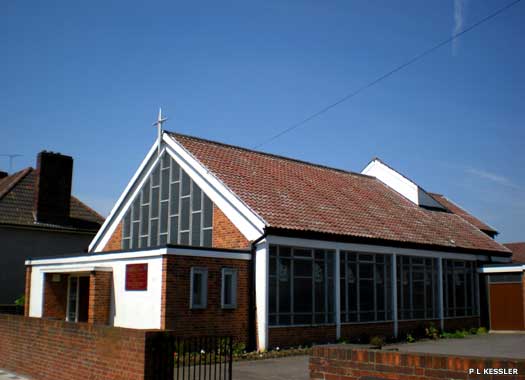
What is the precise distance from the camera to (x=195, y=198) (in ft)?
68.8

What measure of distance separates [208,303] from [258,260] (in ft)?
6.82

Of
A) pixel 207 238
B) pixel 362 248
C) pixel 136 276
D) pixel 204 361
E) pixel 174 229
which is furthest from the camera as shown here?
pixel 174 229

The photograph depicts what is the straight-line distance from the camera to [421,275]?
79.2 feet

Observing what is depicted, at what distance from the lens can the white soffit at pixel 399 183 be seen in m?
31.1

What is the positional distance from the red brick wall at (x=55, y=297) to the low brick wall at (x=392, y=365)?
621 inches

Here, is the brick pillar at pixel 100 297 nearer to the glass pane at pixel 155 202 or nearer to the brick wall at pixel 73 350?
the brick wall at pixel 73 350

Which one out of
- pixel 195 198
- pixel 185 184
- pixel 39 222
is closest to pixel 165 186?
pixel 185 184

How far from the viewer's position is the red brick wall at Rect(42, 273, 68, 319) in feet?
69.6

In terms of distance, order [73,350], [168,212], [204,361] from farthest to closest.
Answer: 1. [168,212]
2. [204,361]
3. [73,350]

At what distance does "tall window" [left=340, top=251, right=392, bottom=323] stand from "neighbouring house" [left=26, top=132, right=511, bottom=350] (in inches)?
1.7

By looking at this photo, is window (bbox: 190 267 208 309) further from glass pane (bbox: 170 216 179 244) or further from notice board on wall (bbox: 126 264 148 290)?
glass pane (bbox: 170 216 179 244)

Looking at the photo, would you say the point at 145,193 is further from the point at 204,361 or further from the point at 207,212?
the point at 204,361

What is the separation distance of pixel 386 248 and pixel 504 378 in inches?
653

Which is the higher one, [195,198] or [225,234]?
[195,198]
